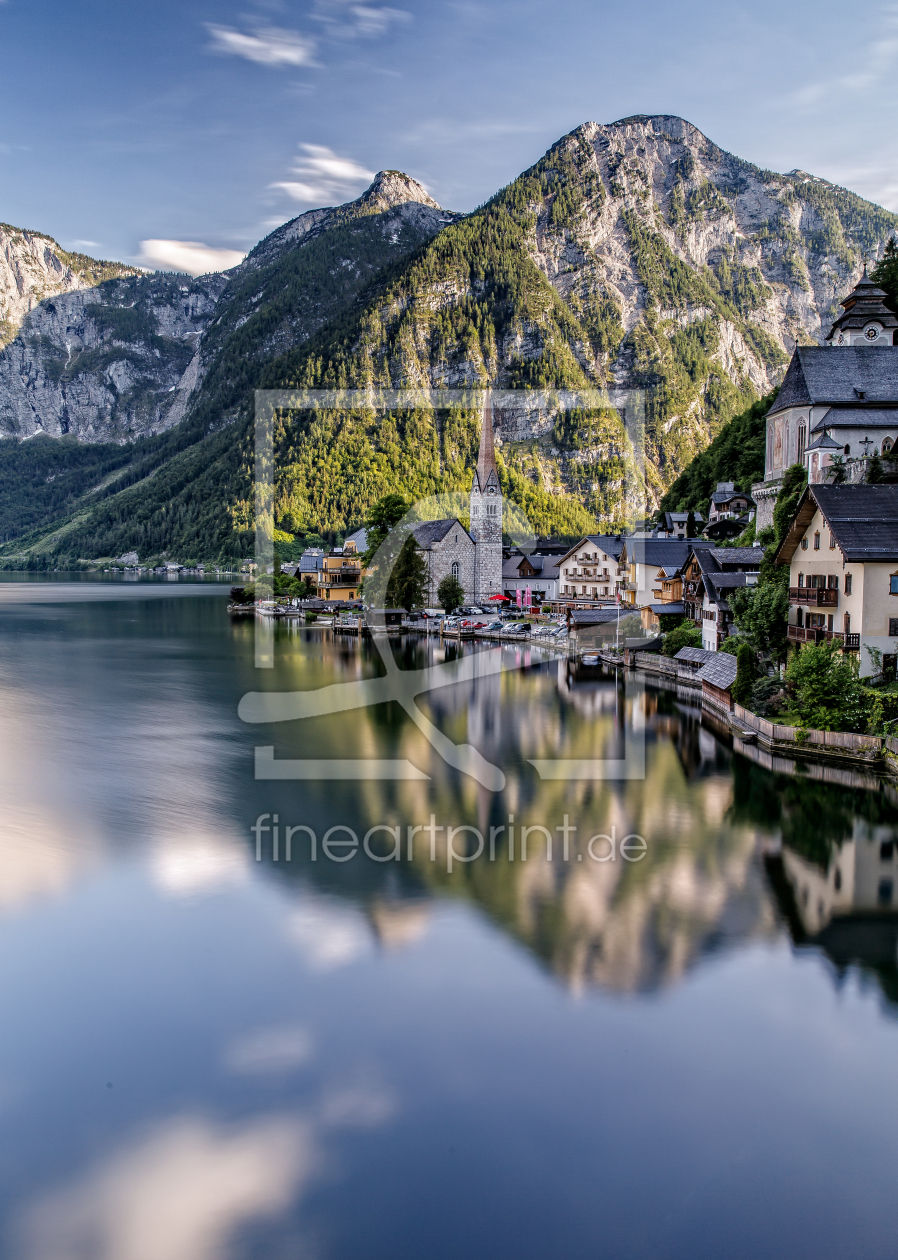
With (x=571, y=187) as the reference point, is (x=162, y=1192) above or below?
below

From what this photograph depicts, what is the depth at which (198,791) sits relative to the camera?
25188 mm

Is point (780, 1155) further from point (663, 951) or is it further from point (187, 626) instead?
point (187, 626)

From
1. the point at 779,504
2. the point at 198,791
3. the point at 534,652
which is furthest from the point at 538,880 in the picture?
the point at 534,652

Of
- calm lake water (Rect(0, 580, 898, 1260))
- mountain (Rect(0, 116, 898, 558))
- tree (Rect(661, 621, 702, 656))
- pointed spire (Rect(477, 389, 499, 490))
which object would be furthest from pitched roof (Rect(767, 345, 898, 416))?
mountain (Rect(0, 116, 898, 558))

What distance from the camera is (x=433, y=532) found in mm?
78562

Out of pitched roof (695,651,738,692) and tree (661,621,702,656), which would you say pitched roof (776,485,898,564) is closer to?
pitched roof (695,651,738,692)

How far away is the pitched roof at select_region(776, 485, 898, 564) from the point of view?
85.5 feet

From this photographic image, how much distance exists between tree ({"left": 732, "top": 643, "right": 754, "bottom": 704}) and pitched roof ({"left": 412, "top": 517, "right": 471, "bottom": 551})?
47222 millimetres

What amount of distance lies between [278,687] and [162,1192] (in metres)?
32.9

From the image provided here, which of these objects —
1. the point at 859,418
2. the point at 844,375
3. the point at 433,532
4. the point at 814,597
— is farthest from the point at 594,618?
the point at 433,532

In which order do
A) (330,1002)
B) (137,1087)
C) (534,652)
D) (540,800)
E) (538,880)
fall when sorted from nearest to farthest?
(137,1087) → (330,1002) → (538,880) → (540,800) → (534,652)

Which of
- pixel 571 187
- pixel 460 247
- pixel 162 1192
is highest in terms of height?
pixel 571 187

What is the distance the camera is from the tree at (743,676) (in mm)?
30859

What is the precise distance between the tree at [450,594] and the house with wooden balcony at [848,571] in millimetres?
41729
